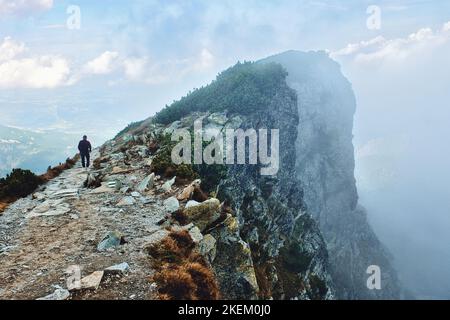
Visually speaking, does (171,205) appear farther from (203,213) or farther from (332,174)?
(332,174)

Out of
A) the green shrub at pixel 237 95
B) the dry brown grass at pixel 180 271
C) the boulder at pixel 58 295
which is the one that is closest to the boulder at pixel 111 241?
the dry brown grass at pixel 180 271

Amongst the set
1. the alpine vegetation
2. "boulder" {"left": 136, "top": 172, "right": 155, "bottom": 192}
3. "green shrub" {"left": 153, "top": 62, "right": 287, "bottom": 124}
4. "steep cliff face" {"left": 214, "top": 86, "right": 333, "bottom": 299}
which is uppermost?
"green shrub" {"left": 153, "top": 62, "right": 287, "bottom": 124}

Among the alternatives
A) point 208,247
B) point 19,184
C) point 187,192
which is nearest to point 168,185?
point 187,192

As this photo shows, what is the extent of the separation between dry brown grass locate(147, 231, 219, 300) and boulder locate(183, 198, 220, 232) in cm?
181

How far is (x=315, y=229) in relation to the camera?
→ 165 ft

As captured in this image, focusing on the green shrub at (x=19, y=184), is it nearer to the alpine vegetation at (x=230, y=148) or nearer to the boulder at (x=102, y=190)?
the boulder at (x=102, y=190)

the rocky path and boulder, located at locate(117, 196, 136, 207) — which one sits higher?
boulder, located at locate(117, 196, 136, 207)

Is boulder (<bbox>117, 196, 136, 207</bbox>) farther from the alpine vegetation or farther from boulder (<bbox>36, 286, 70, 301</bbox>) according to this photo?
Result: boulder (<bbox>36, 286, 70, 301</bbox>)

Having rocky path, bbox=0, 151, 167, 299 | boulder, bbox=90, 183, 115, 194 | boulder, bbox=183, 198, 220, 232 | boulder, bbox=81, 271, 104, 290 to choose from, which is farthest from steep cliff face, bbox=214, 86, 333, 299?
boulder, bbox=90, 183, 115, 194

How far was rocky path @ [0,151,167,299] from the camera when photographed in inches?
447

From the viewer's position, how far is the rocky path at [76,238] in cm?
1135

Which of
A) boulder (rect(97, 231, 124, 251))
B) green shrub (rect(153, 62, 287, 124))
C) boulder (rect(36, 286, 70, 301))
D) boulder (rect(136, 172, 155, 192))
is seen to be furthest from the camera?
green shrub (rect(153, 62, 287, 124))

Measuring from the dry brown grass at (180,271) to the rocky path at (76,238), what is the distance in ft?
1.39

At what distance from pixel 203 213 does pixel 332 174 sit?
7854cm
